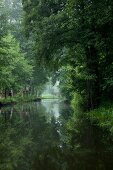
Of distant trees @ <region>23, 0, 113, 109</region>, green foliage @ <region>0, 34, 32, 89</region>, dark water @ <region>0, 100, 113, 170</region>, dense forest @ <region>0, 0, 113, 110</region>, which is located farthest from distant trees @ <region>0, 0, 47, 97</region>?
dark water @ <region>0, 100, 113, 170</region>

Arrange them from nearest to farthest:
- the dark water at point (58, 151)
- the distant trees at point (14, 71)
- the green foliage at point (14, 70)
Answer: the dark water at point (58, 151) < the distant trees at point (14, 71) < the green foliage at point (14, 70)

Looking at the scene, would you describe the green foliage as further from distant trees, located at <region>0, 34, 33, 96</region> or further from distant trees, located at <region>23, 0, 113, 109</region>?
distant trees, located at <region>23, 0, 113, 109</region>

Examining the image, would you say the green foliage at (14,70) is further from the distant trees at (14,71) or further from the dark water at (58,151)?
the dark water at (58,151)

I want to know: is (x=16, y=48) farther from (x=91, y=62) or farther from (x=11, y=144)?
(x=11, y=144)

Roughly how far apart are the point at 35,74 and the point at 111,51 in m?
54.4

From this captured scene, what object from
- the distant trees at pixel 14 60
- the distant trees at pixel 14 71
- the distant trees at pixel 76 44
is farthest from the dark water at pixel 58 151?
the distant trees at pixel 14 71

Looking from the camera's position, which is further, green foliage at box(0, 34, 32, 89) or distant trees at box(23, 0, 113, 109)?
green foliage at box(0, 34, 32, 89)

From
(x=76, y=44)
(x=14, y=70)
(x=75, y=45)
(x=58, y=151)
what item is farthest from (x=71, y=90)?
(x=14, y=70)

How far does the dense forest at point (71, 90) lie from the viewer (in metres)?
9.66

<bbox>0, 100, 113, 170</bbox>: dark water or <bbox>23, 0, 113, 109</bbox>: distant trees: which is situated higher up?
<bbox>23, 0, 113, 109</bbox>: distant trees

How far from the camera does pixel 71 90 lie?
2834 cm

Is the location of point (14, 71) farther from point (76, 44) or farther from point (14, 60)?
point (76, 44)

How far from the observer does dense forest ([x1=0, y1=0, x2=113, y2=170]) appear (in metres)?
9.66

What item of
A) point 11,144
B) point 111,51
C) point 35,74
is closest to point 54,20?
point 111,51
